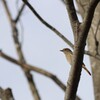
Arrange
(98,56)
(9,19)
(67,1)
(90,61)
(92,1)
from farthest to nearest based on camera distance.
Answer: (9,19) → (90,61) → (98,56) → (67,1) → (92,1)

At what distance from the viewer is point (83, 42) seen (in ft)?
6.84

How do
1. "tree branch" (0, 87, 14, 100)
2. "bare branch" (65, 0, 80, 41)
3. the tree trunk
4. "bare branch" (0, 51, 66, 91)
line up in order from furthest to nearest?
1. "bare branch" (0, 51, 66, 91)
2. the tree trunk
3. "bare branch" (65, 0, 80, 41)
4. "tree branch" (0, 87, 14, 100)

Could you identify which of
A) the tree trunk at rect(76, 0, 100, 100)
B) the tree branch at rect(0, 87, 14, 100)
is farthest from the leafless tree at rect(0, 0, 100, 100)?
the tree branch at rect(0, 87, 14, 100)

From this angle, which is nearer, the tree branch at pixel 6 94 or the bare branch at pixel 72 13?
the tree branch at pixel 6 94

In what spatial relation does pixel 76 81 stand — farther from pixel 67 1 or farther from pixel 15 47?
pixel 15 47

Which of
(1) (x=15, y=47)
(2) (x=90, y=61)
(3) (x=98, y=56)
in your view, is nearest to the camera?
(3) (x=98, y=56)

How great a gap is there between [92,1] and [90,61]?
1.08 meters

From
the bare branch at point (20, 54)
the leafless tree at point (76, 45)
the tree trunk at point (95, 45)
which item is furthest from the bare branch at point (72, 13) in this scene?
the bare branch at point (20, 54)

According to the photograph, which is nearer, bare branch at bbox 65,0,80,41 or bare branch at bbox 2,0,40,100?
bare branch at bbox 65,0,80,41

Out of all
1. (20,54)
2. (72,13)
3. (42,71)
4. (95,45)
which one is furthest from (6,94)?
(20,54)

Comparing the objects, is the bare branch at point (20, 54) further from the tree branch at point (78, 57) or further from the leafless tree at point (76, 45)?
the tree branch at point (78, 57)

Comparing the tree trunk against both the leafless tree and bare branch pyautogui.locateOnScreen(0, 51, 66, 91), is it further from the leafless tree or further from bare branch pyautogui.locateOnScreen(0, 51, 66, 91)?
bare branch pyautogui.locateOnScreen(0, 51, 66, 91)

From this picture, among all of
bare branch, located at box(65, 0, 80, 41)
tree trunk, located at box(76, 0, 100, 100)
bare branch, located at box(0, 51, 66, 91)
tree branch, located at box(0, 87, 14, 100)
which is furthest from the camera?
bare branch, located at box(0, 51, 66, 91)

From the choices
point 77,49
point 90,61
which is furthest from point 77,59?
point 90,61
